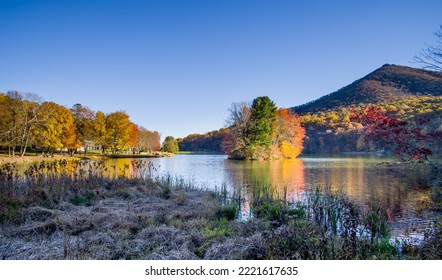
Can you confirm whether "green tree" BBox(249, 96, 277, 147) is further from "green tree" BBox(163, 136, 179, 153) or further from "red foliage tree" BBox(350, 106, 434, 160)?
"green tree" BBox(163, 136, 179, 153)

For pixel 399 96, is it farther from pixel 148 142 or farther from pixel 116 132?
pixel 148 142

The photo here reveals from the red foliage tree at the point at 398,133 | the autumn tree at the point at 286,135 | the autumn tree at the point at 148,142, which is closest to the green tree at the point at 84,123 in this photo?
the autumn tree at the point at 148,142

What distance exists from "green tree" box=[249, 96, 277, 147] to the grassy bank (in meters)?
21.8

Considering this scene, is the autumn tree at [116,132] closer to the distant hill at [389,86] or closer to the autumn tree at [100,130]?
the autumn tree at [100,130]

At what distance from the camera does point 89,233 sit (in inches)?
164

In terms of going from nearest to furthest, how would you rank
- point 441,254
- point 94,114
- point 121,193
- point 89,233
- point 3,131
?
point 441,254 < point 89,233 < point 3,131 < point 121,193 < point 94,114

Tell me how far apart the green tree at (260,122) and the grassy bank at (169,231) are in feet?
71.6

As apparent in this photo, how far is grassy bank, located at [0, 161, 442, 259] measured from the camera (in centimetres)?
331

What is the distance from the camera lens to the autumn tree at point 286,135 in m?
30.8

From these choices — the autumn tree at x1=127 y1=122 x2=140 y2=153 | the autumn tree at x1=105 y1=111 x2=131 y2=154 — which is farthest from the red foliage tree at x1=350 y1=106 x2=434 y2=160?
the autumn tree at x1=127 y1=122 x2=140 y2=153

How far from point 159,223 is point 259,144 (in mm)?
25328
